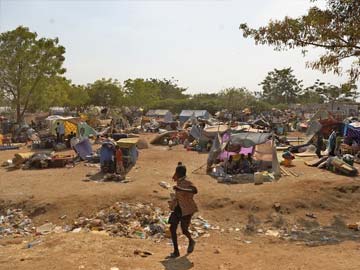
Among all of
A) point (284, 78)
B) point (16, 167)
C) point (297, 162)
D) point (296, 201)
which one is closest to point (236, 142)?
point (297, 162)

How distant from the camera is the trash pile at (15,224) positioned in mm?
8302

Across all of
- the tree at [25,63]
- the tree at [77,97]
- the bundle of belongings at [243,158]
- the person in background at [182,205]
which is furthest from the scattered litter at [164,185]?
the tree at [77,97]

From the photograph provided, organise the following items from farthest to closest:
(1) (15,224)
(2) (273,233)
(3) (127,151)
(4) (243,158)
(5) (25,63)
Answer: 1. (5) (25,63)
2. (3) (127,151)
3. (4) (243,158)
4. (1) (15,224)
5. (2) (273,233)

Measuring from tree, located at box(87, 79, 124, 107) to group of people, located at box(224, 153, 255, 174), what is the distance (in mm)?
44260

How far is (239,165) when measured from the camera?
42.3 feet

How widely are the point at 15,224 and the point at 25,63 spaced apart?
25568 millimetres

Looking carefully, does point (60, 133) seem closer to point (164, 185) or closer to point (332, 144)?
point (164, 185)

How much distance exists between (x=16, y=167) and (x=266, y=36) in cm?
972

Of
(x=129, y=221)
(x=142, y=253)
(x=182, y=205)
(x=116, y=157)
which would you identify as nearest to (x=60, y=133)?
(x=116, y=157)

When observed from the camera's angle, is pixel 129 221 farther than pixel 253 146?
No

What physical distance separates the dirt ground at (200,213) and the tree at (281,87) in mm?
66605

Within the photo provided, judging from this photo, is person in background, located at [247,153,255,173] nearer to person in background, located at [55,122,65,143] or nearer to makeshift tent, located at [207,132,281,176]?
makeshift tent, located at [207,132,281,176]

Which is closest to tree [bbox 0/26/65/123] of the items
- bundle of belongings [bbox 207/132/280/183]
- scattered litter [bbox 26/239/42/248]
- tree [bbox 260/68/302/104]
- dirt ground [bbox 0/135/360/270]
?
dirt ground [bbox 0/135/360/270]

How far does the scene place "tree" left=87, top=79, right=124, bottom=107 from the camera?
2191 inches
